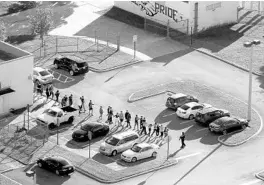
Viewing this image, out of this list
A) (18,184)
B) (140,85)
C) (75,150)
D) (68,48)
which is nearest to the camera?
(18,184)

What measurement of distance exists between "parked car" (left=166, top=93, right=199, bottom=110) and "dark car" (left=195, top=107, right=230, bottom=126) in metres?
3.53

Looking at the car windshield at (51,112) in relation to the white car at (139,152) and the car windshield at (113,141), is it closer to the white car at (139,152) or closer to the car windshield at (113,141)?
the car windshield at (113,141)

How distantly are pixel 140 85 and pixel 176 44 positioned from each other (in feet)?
43.8

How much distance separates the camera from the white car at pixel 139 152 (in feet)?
278

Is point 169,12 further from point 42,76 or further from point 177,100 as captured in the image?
point 177,100

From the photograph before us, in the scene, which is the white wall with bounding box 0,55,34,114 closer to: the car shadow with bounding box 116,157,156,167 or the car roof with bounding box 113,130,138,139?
the car roof with bounding box 113,130,138,139

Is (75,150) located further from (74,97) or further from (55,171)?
(74,97)

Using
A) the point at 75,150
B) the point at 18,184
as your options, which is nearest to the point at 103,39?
the point at 75,150

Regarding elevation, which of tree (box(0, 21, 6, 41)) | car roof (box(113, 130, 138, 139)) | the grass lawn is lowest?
the grass lawn

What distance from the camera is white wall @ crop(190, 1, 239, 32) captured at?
117m

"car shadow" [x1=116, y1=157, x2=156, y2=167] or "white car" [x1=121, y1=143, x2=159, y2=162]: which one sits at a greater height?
"white car" [x1=121, y1=143, x2=159, y2=162]

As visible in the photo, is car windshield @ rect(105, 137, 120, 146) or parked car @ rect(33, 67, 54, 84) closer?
car windshield @ rect(105, 137, 120, 146)

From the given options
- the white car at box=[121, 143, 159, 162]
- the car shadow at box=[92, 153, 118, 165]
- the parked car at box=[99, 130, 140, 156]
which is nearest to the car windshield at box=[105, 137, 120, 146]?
the parked car at box=[99, 130, 140, 156]

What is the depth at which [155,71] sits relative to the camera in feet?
350
